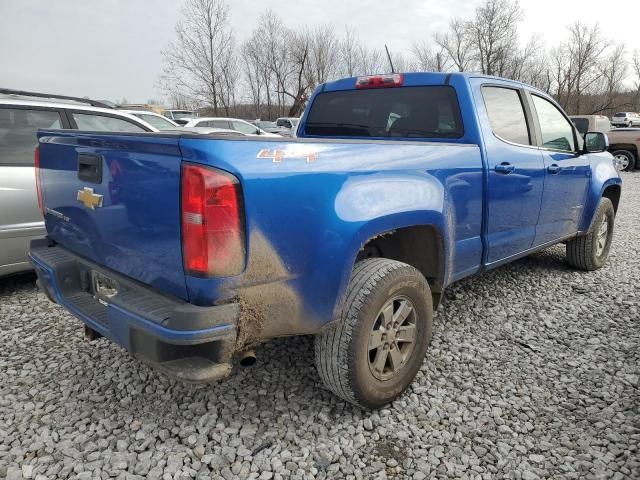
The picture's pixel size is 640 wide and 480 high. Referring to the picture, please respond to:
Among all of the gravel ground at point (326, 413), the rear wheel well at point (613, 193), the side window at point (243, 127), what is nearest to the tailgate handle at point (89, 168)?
the gravel ground at point (326, 413)

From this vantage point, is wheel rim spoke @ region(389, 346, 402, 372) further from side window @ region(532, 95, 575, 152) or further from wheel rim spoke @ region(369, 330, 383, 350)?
side window @ region(532, 95, 575, 152)

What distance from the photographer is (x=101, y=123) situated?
4.69 meters

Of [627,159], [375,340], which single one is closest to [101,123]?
[375,340]

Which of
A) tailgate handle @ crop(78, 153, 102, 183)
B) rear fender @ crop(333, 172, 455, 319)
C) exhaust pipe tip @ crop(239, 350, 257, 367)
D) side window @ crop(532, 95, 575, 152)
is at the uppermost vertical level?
side window @ crop(532, 95, 575, 152)

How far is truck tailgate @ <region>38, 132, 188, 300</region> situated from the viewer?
1.84 metres

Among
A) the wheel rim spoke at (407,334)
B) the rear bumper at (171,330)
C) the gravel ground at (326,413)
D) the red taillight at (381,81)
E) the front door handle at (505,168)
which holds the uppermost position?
the red taillight at (381,81)

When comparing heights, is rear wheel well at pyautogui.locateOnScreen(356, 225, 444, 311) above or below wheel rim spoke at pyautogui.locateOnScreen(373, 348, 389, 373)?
above

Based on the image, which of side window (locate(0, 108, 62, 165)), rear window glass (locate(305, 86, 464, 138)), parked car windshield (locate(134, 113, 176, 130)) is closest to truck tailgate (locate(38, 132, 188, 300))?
side window (locate(0, 108, 62, 165))

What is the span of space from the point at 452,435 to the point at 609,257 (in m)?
4.33

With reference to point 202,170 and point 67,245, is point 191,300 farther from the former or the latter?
point 67,245

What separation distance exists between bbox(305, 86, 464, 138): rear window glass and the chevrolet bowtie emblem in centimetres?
205

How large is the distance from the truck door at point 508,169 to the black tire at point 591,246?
4.58 ft

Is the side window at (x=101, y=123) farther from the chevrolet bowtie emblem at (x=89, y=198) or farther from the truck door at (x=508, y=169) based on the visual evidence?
the truck door at (x=508, y=169)

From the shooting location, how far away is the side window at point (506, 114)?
3348 millimetres
